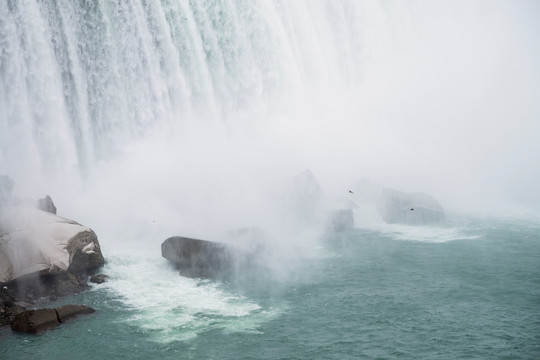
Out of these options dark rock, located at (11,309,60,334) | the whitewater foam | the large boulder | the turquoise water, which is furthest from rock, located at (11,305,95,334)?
the large boulder

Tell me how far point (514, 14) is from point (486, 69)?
40.2 feet

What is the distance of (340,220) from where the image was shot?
2645 cm

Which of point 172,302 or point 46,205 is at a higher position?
point 46,205

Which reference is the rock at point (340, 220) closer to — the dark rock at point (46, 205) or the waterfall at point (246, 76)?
the waterfall at point (246, 76)

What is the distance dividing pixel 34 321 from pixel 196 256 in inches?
240

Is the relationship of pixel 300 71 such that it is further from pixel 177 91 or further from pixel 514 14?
pixel 514 14

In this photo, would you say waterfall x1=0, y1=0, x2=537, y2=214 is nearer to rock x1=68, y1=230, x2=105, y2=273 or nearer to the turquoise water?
rock x1=68, y1=230, x2=105, y2=273

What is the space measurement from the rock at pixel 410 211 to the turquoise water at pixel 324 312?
507cm

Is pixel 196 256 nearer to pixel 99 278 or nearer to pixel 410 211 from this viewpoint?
pixel 99 278

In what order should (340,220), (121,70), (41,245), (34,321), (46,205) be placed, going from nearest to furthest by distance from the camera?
(34,321)
(41,245)
(46,205)
(121,70)
(340,220)

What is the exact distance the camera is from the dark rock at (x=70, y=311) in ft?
49.9

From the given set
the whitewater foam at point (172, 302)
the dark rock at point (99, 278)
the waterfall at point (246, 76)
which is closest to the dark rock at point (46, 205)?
the waterfall at point (246, 76)

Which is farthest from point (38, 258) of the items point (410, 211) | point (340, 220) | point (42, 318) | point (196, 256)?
point (410, 211)

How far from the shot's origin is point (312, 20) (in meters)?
41.7
